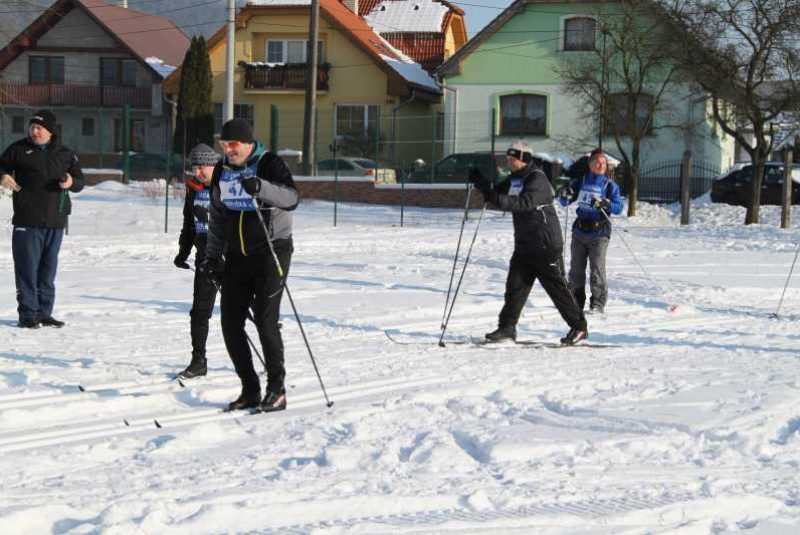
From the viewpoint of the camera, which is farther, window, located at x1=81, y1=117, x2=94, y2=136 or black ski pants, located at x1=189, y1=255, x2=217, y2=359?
window, located at x1=81, y1=117, x2=94, y2=136

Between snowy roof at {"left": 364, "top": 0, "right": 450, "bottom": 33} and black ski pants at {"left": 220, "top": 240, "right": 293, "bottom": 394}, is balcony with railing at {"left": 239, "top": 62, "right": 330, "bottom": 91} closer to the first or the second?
snowy roof at {"left": 364, "top": 0, "right": 450, "bottom": 33}

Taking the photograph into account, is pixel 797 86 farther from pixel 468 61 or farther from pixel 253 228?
pixel 253 228

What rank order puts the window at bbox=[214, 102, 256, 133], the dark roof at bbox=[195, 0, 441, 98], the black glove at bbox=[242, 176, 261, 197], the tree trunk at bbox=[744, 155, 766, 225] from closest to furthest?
the black glove at bbox=[242, 176, 261, 197]
the tree trunk at bbox=[744, 155, 766, 225]
the dark roof at bbox=[195, 0, 441, 98]
the window at bbox=[214, 102, 256, 133]

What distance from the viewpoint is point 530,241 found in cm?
920

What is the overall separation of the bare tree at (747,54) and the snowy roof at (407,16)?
22.3 m

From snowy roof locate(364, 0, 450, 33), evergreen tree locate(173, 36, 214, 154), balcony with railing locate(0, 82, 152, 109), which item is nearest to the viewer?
evergreen tree locate(173, 36, 214, 154)

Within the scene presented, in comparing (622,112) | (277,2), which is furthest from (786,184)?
(277,2)

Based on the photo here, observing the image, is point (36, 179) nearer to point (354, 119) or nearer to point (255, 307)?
point (255, 307)

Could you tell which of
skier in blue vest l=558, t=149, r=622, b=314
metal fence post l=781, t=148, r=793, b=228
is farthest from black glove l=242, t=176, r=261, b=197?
metal fence post l=781, t=148, r=793, b=228

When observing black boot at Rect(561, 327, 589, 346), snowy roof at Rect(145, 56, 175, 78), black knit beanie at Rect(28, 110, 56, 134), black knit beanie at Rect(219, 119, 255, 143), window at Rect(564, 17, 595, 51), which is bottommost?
black boot at Rect(561, 327, 589, 346)

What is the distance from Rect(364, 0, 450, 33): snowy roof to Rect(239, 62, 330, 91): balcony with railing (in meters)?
7.48

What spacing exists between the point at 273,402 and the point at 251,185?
133 cm

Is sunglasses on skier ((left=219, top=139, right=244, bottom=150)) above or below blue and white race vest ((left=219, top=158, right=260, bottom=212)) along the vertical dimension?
above

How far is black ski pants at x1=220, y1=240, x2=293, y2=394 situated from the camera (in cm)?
659
